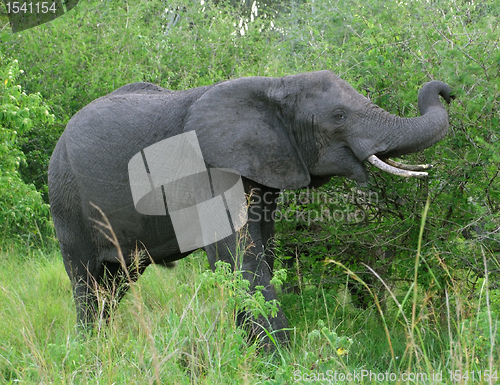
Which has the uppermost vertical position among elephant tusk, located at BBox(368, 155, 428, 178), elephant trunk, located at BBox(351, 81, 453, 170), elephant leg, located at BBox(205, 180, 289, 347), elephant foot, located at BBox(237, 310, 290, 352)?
elephant trunk, located at BBox(351, 81, 453, 170)

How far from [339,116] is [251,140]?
0.53 meters

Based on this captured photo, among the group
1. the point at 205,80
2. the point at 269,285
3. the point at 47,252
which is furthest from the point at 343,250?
the point at 47,252

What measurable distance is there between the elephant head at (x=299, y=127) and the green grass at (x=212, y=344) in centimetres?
78

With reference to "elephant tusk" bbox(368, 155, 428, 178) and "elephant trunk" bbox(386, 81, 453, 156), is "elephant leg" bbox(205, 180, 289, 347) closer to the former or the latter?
"elephant tusk" bbox(368, 155, 428, 178)

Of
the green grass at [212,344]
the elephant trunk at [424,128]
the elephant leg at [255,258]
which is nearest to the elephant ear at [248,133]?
the elephant leg at [255,258]

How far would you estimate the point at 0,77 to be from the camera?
584 cm

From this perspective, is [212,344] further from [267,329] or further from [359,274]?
[359,274]

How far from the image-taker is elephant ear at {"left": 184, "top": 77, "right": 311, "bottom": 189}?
12.4ft

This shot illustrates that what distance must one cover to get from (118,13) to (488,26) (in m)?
6.43

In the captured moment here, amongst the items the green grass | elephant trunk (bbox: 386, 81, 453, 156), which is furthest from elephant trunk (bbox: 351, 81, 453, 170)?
the green grass

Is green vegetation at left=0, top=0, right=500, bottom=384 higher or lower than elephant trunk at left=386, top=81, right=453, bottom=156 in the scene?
lower

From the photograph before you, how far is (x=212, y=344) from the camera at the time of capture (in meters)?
2.96

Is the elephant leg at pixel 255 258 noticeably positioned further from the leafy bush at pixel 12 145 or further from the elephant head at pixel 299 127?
the leafy bush at pixel 12 145

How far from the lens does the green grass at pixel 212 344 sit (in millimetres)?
2672
